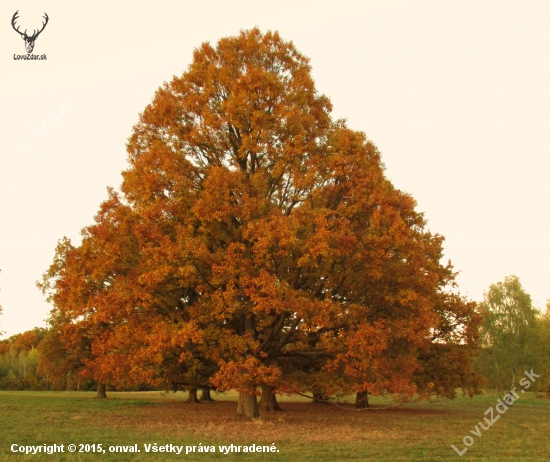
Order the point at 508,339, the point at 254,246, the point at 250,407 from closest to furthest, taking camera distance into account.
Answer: the point at 254,246
the point at 250,407
the point at 508,339

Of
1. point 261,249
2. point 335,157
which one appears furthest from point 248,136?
point 261,249

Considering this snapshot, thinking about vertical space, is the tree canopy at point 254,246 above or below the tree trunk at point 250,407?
above

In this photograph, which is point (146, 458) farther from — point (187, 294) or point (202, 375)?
point (202, 375)

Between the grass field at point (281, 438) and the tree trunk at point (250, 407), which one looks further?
the tree trunk at point (250, 407)

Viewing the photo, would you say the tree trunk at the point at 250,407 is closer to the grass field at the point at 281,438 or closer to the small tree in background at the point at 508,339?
the grass field at the point at 281,438

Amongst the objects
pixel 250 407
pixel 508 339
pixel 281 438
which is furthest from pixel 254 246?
pixel 508 339

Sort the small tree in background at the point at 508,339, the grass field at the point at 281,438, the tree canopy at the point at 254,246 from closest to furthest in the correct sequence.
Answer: the grass field at the point at 281,438
the tree canopy at the point at 254,246
the small tree in background at the point at 508,339

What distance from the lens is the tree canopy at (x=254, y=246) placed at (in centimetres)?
2097

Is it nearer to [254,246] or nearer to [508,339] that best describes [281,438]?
[254,246]

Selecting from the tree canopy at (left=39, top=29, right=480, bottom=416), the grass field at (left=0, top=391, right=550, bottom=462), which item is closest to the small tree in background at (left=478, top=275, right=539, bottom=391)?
the grass field at (left=0, top=391, right=550, bottom=462)

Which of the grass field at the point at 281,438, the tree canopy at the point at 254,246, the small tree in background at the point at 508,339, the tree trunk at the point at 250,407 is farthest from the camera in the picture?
the small tree in background at the point at 508,339

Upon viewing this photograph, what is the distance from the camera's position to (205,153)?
2570 centimetres

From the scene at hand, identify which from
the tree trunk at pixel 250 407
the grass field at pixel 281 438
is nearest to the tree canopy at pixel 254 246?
the tree trunk at pixel 250 407

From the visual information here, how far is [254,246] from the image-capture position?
67.8ft
